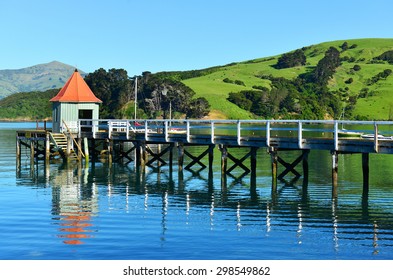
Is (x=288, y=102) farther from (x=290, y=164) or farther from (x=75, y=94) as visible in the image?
(x=290, y=164)

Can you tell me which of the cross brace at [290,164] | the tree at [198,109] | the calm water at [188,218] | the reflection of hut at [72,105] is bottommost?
the calm water at [188,218]

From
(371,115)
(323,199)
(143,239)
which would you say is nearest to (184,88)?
(371,115)

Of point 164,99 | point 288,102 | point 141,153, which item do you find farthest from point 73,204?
point 288,102

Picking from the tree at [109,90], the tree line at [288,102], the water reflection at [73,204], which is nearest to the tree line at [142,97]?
the tree at [109,90]

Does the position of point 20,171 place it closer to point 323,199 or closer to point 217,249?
point 323,199

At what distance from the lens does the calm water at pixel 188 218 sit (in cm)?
2120

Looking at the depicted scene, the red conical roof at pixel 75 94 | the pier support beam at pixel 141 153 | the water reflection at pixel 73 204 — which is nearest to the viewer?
the water reflection at pixel 73 204

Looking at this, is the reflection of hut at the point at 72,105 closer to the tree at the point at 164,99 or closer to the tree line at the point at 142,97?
the tree line at the point at 142,97

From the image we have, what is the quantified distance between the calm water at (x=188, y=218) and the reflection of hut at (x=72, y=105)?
9.65m

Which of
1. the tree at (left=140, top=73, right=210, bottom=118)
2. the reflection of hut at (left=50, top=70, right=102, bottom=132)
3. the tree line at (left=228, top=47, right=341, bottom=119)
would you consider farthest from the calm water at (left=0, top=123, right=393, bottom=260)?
the tree line at (left=228, top=47, right=341, bottom=119)

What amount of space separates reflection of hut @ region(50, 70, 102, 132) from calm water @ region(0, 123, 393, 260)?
9653 millimetres

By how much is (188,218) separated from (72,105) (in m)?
28.2
